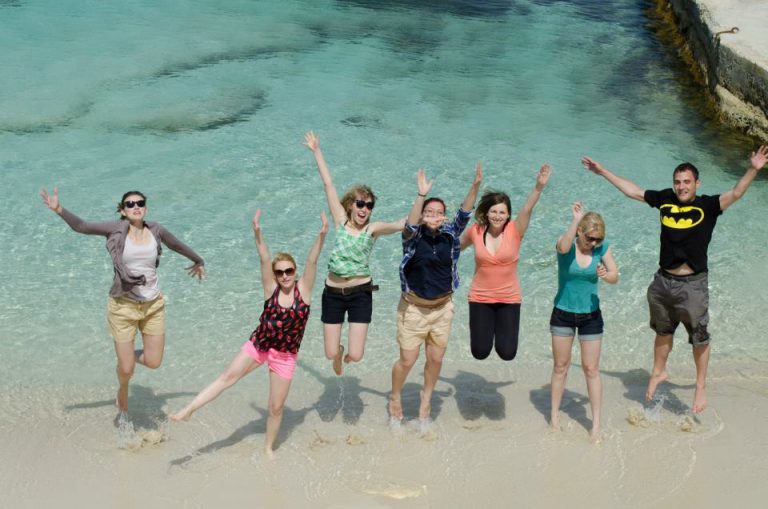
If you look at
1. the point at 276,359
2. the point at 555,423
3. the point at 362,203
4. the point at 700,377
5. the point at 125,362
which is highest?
the point at 362,203

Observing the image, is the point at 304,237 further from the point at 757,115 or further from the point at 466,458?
the point at 757,115

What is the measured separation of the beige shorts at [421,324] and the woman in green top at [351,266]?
0.34m

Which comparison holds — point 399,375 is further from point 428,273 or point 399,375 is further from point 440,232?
point 440,232

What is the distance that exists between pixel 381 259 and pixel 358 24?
29.5 feet

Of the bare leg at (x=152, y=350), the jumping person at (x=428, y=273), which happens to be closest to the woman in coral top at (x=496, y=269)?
the jumping person at (x=428, y=273)

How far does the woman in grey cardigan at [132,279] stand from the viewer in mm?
6246

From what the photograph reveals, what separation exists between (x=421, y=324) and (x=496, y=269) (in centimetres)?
64

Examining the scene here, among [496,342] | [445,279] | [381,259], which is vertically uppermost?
[445,279]

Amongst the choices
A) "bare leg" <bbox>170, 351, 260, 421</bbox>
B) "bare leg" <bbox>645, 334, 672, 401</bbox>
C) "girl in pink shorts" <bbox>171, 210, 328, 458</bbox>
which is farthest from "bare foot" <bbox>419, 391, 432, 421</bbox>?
"bare leg" <bbox>645, 334, 672, 401</bbox>

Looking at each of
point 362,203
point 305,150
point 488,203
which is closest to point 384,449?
point 362,203

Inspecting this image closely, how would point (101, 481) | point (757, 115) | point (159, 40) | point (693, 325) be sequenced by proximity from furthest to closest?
point (159, 40) < point (757, 115) < point (693, 325) < point (101, 481)

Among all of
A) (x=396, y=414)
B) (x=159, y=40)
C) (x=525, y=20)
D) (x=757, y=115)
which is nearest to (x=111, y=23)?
(x=159, y=40)

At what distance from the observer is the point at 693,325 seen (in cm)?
662

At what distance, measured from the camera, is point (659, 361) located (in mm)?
7008
